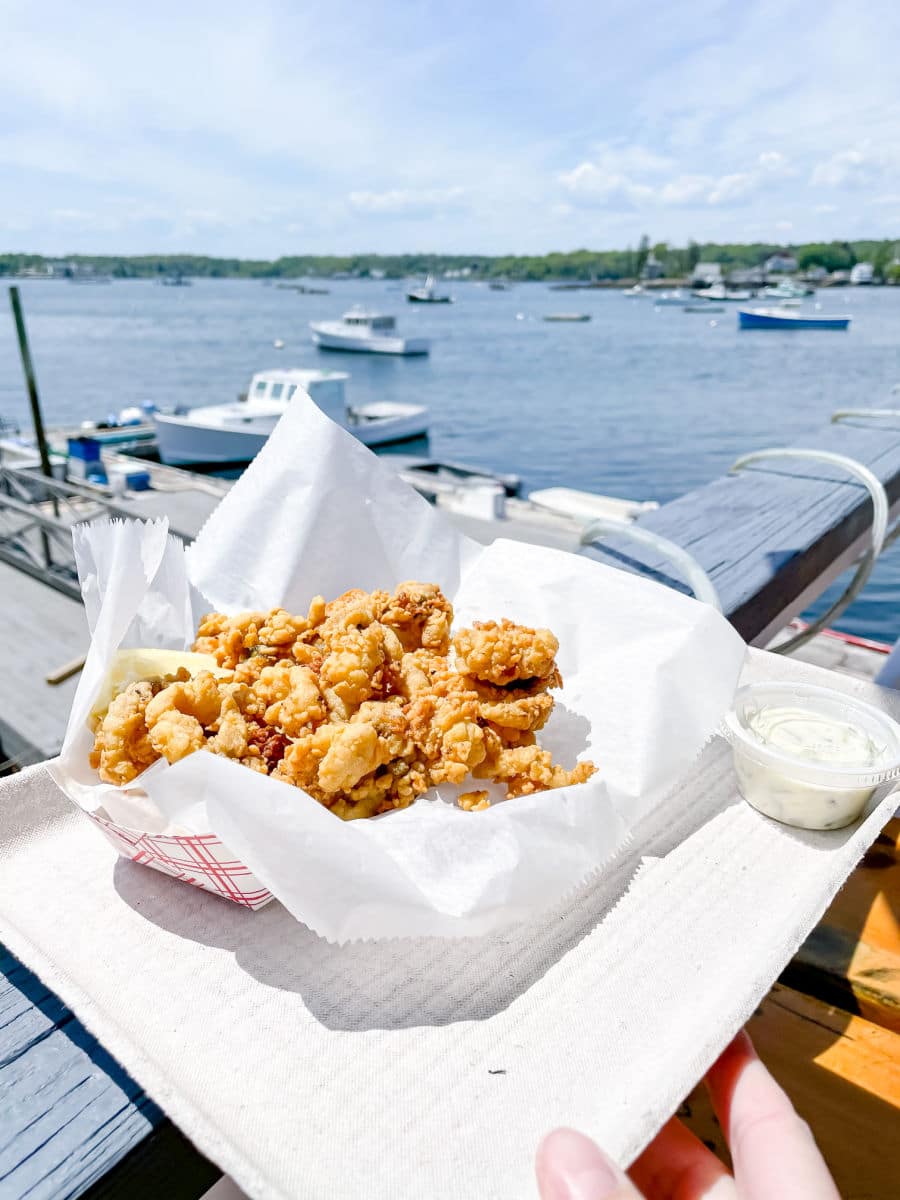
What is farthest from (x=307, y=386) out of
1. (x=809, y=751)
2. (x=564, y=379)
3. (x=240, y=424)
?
(x=564, y=379)

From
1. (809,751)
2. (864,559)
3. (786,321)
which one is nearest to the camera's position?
(809,751)

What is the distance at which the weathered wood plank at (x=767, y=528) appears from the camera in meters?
1.97

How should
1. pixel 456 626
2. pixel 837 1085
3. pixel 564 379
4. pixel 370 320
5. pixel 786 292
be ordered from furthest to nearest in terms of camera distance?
pixel 786 292, pixel 370 320, pixel 564 379, pixel 456 626, pixel 837 1085

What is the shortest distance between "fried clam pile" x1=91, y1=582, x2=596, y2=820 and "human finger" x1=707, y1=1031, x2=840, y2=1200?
443mm

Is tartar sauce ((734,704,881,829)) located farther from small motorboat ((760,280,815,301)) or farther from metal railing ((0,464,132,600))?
small motorboat ((760,280,815,301))

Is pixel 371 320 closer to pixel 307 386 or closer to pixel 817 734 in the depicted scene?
pixel 307 386

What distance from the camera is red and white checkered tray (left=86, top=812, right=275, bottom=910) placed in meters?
Result: 1.00

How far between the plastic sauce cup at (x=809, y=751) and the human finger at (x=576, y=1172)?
71 centimetres

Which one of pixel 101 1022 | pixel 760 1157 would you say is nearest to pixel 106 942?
pixel 101 1022

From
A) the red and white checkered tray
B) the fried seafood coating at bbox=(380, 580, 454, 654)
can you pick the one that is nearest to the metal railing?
the fried seafood coating at bbox=(380, 580, 454, 654)

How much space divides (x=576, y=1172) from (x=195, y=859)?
575mm

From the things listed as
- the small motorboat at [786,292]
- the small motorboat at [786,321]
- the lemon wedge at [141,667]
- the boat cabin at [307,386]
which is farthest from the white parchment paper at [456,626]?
the small motorboat at [786,292]

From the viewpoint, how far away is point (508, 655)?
4.38 ft

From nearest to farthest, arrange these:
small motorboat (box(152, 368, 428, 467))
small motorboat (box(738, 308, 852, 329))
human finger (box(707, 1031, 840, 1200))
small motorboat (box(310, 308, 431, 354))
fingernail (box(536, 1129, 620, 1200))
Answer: fingernail (box(536, 1129, 620, 1200))
human finger (box(707, 1031, 840, 1200))
small motorboat (box(152, 368, 428, 467))
small motorboat (box(310, 308, 431, 354))
small motorboat (box(738, 308, 852, 329))
